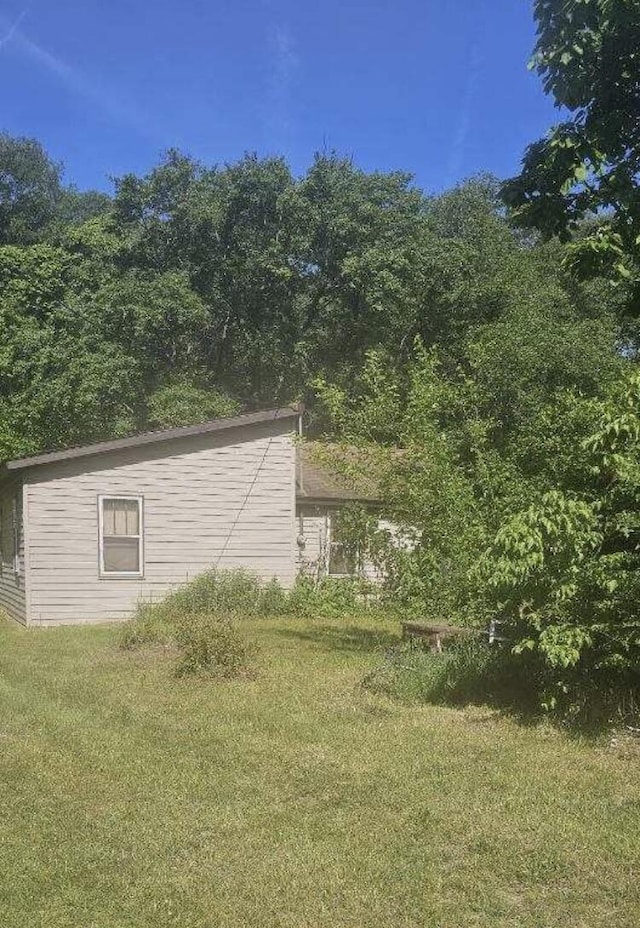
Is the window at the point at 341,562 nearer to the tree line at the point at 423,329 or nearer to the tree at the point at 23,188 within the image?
the tree line at the point at 423,329

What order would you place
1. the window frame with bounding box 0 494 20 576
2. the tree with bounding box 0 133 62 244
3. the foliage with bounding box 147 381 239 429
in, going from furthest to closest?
1. the tree with bounding box 0 133 62 244
2. the foliage with bounding box 147 381 239 429
3. the window frame with bounding box 0 494 20 576

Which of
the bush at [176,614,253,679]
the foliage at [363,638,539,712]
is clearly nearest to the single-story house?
the bush at [176,614,253,679]

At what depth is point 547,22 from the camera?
7215mm

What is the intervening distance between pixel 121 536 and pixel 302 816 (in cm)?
1188

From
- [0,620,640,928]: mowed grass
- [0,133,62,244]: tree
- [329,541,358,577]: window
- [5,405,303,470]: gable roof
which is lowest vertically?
[0,620,640,928]: mowed grass

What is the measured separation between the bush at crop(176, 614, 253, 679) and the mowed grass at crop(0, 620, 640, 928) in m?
0.82

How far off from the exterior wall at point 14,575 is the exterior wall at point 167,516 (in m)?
0.60

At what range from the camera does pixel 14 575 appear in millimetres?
17422

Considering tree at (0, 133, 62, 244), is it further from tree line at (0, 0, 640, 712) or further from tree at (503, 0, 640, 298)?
tree at (503, 0, 640, 298)

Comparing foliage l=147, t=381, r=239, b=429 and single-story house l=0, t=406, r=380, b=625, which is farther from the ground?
foliage l=147, t=381, r=239, b=429

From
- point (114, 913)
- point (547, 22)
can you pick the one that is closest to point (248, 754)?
point (114, 913)

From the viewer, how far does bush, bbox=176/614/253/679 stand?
10.1 metres

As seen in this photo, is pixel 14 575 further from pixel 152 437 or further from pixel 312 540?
pixel 312 540

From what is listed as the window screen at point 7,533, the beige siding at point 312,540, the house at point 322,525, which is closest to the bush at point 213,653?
the window screen at point 7,533
